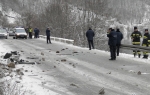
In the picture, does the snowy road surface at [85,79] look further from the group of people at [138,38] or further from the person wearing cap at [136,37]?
the person wearing cap at [136,37]

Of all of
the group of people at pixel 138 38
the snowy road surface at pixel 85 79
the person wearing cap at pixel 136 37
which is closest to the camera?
the snowy road surface at pixel 85 79

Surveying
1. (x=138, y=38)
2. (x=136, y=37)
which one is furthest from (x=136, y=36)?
(x=138, y=38)

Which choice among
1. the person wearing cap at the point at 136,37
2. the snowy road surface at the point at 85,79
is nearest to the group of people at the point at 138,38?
the person wearing cap at the point at 136,37

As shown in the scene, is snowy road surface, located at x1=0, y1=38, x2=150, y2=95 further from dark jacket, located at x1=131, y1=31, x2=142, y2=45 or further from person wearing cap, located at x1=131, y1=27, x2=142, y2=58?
dark jacket, located at x1=131, y1=31, x2=142, y2=45

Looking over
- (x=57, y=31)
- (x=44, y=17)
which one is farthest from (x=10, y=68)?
(x=44, y=17)

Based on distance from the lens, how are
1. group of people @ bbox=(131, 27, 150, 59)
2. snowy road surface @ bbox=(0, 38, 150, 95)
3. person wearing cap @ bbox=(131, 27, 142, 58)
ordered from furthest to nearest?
person wearing cap @ bbox=(131, 27, 142, 58) → group of people @ bbox=(131, 27, 150, 59) → snowy road surface @ bbox=(0, 38, 150, 95)

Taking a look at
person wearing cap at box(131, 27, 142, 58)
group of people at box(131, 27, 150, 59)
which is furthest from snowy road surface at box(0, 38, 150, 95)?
person wearing cap at box(131, 27, 142, 58)

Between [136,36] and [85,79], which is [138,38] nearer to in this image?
[136,36]

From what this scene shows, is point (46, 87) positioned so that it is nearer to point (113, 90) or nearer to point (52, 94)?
point (52, 94)

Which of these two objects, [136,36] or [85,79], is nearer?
[85,79]

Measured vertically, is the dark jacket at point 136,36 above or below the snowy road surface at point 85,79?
above

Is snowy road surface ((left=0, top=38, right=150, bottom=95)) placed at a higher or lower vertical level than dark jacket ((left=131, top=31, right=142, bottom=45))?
lower

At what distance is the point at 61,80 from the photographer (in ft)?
31.2

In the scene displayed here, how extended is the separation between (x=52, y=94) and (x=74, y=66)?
207 inches
